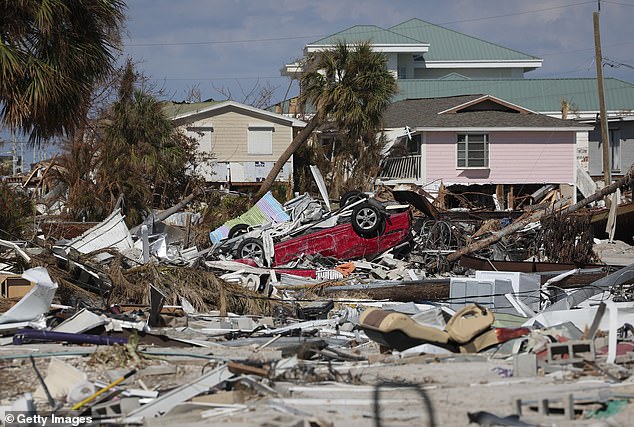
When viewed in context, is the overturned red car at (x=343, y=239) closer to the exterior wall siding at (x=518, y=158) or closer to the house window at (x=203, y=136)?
the house window at (x=203, y=136)

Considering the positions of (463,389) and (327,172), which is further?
(327,172)

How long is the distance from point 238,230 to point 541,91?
3386 cm

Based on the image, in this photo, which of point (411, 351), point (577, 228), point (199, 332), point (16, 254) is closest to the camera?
point (411, 351)

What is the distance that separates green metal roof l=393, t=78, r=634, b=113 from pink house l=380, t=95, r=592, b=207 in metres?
10.0

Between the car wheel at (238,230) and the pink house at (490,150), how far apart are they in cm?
1773

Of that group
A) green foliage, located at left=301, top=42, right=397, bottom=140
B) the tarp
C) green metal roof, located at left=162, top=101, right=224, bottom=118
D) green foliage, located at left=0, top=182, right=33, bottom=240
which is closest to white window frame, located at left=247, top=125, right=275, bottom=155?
green metal roof, located at left=162, top=101, right=224, bottom=118

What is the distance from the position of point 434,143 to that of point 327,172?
517 centimetres

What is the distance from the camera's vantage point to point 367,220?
66.1 ft

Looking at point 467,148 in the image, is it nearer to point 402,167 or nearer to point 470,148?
point 470,148

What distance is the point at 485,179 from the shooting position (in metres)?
39.0

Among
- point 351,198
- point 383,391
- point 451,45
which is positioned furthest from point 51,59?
point 451,45

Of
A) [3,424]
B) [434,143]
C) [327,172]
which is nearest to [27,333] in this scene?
[3,424]

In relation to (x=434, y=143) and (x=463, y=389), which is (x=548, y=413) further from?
(x=434, y=143)

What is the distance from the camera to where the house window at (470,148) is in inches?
1533
